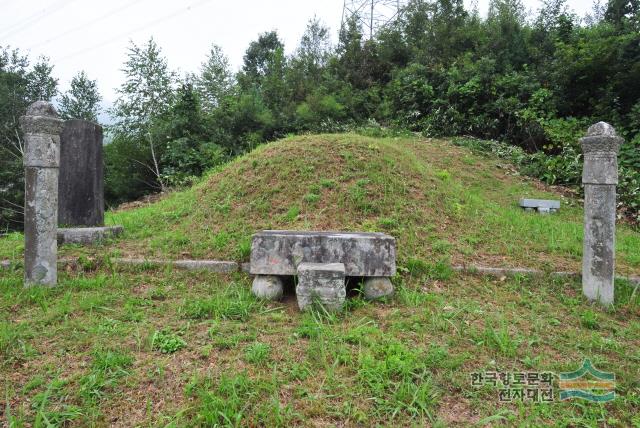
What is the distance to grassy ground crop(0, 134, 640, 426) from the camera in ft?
7.16

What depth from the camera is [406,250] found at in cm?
448

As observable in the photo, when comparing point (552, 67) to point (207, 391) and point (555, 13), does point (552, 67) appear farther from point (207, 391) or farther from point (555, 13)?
point (207, 391)

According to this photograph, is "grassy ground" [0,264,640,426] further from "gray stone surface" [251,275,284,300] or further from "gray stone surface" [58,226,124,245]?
"gray stone surface" [58,226,124,245]

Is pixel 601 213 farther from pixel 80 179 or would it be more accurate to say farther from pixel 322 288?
pixel 80 179

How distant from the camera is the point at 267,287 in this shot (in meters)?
3.64

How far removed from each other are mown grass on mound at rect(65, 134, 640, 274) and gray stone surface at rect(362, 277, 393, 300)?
0.61 metres

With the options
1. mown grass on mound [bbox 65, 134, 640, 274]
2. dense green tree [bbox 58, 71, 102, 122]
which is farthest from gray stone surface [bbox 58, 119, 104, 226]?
dense green tree [bbox 58, 71, 102, 122]

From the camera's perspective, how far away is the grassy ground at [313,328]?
7.16 feet

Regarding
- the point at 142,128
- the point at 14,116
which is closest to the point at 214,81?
the point at 142,128

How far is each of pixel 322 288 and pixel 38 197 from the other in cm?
285

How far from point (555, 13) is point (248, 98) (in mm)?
10787

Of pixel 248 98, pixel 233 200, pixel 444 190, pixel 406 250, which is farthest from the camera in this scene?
pixel 248 98

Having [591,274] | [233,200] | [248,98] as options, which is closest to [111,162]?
[248,98]

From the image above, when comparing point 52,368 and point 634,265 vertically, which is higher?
point 634,265
